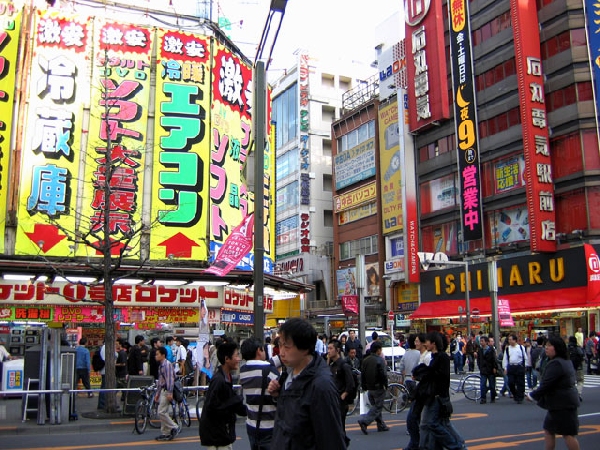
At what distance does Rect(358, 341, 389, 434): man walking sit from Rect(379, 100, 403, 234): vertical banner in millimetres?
33198

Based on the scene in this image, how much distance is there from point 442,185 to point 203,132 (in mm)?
23359

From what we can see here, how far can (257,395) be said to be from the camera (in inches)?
232

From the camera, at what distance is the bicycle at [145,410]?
40.5 feet

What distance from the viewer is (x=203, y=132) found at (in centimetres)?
2317

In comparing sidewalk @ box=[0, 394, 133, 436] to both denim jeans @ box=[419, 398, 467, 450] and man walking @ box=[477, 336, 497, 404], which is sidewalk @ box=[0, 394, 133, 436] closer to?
denim jeans @ box=[419, 398, 467, 450]

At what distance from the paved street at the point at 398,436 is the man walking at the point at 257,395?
454 cm

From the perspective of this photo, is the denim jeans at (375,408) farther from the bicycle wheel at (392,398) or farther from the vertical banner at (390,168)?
the vertical banner at (390,168)

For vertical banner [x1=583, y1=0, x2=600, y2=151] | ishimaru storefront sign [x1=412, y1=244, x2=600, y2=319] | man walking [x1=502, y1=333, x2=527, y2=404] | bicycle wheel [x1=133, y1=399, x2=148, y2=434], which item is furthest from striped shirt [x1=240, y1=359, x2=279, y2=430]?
vertical banner [x1=583, y1=0, x2=600, y2=151]

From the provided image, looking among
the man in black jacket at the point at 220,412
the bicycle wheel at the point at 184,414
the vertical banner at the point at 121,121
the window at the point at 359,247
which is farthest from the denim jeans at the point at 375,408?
the window at the point at 359,247

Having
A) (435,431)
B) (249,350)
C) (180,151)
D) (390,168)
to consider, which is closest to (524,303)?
(390,168)

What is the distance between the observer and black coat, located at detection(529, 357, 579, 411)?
23.6 ft

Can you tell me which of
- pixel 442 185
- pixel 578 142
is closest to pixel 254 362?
pixel 578 142

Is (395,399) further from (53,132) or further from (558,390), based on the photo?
(53,132)

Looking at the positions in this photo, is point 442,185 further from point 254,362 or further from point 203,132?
point 254,362
